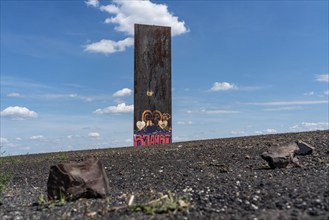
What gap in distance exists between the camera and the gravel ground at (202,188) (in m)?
4.15

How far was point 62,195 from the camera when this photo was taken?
5.44 metres

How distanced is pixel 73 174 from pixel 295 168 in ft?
9.75

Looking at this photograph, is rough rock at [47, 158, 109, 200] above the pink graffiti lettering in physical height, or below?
below

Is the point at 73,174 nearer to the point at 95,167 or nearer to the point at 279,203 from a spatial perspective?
the point at 95,167

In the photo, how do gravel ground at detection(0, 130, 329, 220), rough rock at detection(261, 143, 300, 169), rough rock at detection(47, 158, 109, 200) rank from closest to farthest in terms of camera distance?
1. gravel ground at detection(0, 130, 329, 220)
2. rough rock at detection(47, 158, 109, 200)
3. rough rock at detection(261, 143, 300, 169)

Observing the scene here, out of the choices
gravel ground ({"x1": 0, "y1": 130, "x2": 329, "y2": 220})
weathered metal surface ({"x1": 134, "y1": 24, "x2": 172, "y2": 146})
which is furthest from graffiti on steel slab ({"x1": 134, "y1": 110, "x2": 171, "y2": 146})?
gravel ground ({"x1": 0, "y1": 130, "x2": 329, "y2": 220})

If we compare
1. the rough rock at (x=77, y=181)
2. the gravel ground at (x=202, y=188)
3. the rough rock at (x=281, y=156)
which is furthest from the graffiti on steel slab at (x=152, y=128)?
the rough rock at (x=77, y=181)

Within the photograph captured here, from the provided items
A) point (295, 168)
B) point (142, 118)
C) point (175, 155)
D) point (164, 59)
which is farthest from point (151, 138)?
point (295, 168)

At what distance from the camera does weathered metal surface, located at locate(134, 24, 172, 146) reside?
12547 mm

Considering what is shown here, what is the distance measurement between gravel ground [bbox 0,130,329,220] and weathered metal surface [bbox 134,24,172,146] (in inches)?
143

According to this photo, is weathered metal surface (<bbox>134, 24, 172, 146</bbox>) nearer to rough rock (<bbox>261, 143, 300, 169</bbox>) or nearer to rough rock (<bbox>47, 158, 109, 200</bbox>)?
rough rock (<bbox>261, 143, 300, 169</bbox>)

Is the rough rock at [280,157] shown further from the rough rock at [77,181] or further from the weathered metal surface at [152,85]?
the weathered metal surface at [152,85]

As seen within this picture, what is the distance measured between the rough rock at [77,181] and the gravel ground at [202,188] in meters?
0.15

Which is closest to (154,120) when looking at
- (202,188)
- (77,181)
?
(77,181)
